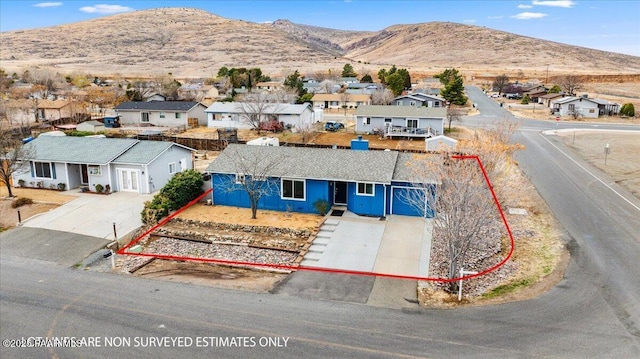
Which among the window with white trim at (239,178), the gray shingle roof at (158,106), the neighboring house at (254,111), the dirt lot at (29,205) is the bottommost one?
the dirt lot at (29,205)

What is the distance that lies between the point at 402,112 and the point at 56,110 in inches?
1775

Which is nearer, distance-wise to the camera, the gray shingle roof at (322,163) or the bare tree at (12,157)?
the gray shingle roof at (322,163)

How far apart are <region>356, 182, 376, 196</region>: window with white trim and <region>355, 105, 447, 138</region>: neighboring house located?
26.5 meters

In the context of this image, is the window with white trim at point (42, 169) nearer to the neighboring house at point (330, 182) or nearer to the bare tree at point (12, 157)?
the bare tree at point (12, 157)

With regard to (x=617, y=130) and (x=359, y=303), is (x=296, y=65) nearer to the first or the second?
(x=617, y=130)

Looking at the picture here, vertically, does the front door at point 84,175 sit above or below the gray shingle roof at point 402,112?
below

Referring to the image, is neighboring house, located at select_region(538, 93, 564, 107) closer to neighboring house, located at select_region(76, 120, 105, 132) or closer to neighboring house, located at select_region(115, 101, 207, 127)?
neighboring house, located at select_region(115, 101, 207, 127)

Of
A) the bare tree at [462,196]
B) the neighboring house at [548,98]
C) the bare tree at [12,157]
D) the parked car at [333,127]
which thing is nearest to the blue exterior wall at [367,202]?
the bare tree at [462,196]

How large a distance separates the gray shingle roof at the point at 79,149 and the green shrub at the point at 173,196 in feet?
20.3

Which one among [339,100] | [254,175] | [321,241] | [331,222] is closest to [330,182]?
[331,222]

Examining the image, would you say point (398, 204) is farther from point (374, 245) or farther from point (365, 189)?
point (374, 245)

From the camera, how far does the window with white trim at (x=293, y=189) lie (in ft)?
84.0

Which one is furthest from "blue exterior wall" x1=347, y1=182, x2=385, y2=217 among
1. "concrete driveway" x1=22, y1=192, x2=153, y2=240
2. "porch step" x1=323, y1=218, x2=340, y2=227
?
"concrete driveway" x1=22, y1=192, x2=153, y2=240

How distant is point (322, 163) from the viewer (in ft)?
86.3
